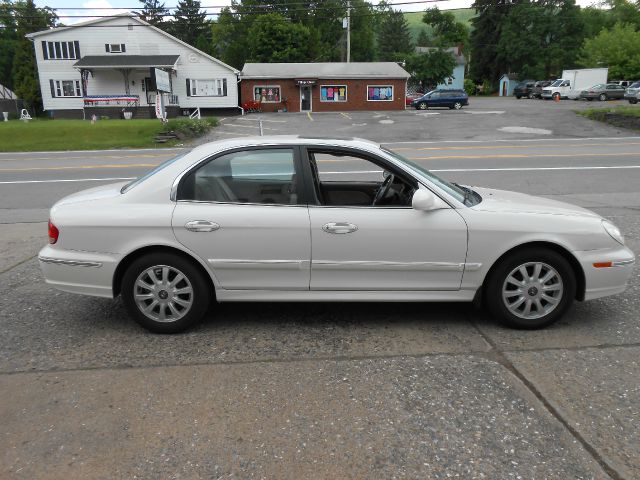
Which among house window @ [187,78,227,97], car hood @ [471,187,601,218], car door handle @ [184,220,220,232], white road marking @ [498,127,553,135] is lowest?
white road marking @ [498,127,553,135]

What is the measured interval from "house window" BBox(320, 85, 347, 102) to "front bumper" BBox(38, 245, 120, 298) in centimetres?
4263

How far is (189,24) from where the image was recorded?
270 ft

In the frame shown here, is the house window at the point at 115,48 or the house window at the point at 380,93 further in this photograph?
the house window at the point at 380,93

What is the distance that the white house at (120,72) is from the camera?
4316 cm

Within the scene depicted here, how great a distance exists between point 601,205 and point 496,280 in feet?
21.4

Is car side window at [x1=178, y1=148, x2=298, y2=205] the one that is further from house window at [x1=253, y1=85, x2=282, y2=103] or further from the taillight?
house window at [x1=253, y1=85, x2=282, y2=103]

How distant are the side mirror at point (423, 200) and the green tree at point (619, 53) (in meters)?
69.8

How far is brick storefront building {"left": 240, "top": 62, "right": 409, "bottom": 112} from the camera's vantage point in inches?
1752

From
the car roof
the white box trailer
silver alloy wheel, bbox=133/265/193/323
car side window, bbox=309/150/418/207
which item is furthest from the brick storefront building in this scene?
silver alloy wheel, bbox=133/265/193/323

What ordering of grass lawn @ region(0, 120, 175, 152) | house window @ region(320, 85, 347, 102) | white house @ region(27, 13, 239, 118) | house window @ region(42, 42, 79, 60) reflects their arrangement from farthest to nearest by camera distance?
house window @ region(320, 85, 347, 102)
house window @ region(42, 42, 79, 60)
white house @ region(27, 13, 239, 118)
grass lawn @ region(0, 120, 175, 152)

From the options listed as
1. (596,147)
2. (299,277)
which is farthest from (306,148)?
(596,147)

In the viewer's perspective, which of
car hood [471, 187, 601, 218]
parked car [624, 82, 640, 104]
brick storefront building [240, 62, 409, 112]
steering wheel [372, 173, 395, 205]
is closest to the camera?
car hood [471, 187, 601, 218]

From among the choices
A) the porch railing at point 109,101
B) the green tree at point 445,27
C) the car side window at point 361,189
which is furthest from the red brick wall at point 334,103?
the green tree at point 445,27

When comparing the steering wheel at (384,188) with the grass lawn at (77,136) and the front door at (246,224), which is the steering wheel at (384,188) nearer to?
the front door at (246,224)
